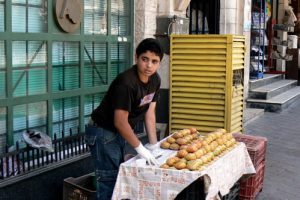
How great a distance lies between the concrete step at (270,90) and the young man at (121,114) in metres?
8.94

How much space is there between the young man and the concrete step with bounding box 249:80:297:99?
29.3ft

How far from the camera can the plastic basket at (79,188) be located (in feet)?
16.2

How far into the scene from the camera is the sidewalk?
6445 millimetres

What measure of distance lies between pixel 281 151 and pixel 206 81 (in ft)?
8.26

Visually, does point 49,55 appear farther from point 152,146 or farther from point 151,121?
point 152,146

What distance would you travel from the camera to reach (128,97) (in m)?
4.11

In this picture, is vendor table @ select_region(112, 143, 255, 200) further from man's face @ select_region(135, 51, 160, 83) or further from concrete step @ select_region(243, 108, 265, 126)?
concrete step @ select_region(243, 108, 265, 126)

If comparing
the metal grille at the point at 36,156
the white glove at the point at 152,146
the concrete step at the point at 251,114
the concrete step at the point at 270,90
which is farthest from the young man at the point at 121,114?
the concrete step at the point at 270,90

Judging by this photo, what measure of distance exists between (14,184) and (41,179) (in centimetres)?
42

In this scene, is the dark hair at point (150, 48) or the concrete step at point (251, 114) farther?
the concrete step at point (251, 114)

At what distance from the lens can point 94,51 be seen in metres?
6.54

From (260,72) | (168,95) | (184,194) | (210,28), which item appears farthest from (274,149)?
(260,72)

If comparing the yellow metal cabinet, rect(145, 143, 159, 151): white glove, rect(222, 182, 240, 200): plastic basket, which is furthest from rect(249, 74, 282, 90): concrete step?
rect(145, 143, 159, 151): white glove

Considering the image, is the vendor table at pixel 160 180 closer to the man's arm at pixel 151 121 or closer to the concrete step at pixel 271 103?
the man's arm at pixel 151 121
